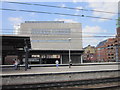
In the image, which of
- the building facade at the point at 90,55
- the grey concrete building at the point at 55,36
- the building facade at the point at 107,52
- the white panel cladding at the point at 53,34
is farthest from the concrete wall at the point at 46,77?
the building facade at the point at 107,52

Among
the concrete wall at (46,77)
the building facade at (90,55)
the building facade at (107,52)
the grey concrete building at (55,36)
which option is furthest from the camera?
the building facade at (90,55)

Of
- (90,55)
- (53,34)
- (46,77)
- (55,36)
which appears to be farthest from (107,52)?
(46,77)

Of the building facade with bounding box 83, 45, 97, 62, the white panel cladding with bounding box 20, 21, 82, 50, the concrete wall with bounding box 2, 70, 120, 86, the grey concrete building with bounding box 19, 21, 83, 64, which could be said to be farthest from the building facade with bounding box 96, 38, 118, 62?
the concrete wall with bounding box 2, 70, 120, 86

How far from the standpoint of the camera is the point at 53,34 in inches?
2197

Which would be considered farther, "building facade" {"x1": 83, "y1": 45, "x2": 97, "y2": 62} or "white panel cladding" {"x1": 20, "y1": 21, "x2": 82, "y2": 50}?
"building facade" {"x1": 83, "y1": 45, "x2": 97, "y2": 62}

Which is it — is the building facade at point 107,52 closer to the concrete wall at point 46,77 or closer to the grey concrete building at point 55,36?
the grey concrete building at point 55,36

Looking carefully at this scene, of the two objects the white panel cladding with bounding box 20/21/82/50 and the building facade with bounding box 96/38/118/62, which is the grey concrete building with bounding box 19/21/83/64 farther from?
the building facade with bounding box 96/38/118/62

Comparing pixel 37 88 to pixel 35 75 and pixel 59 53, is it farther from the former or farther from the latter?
pixel 59 53

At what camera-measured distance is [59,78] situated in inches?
539

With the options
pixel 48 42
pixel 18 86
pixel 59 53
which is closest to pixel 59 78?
pixel 18 86

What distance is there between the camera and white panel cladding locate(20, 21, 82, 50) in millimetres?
54531

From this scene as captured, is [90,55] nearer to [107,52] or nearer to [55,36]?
[107,52]

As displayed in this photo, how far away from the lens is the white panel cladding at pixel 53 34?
54.5 meters

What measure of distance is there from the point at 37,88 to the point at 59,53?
3939 cm
